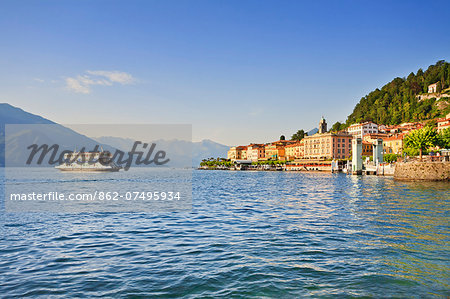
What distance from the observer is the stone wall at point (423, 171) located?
4734 cm

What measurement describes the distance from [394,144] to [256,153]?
79044mm

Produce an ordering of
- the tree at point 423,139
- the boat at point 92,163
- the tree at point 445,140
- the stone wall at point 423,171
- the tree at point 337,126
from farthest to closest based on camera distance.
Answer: the tree at point 337,126
the boat at point 92,163
the tree at point 445,140
the tree at point 423,139
the stone wall at point 423,171

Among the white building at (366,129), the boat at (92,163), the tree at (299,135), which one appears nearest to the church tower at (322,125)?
the tree at (299,135)

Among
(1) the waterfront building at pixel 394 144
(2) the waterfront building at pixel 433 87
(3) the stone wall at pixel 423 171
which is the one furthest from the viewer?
(2) the waterfront building at pixel 433 87

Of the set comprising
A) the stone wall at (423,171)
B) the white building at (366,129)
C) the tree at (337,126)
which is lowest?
the stone wall at (423,171)

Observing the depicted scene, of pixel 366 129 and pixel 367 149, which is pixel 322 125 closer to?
pixel 366 129

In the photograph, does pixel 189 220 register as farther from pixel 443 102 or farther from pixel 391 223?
pixel 443 102

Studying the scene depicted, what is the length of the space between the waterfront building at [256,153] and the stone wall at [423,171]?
126525 mm

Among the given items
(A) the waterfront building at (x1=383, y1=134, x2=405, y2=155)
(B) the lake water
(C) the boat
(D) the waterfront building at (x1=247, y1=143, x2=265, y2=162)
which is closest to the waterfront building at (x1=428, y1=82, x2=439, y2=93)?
(A) the waterfront building at (x1=383, y1=134, x2=405, y2=155)

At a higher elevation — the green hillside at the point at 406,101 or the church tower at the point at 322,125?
the green hillside at the point at 406,101

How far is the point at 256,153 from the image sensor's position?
183m

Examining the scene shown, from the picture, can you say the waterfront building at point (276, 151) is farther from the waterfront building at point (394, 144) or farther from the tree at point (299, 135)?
the waterfront building at point (394, 144)

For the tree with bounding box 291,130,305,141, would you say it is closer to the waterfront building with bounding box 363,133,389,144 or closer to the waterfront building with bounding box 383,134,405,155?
the waterfront building with bounding box 363,133,389,144

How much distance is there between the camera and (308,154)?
478 ft
